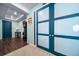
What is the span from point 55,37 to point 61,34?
36cm

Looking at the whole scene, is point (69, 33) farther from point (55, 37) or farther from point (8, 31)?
point (8, 31)

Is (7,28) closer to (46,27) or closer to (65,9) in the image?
(46,27)

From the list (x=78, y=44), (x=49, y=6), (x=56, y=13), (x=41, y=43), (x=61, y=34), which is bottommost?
(x=41, y=43)

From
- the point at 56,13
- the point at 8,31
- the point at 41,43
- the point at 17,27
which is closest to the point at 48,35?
the point at 41,43

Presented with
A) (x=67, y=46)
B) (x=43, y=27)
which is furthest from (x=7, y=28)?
(x=67, y=46)

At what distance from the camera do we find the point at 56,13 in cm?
309

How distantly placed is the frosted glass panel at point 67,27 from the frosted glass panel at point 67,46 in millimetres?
247

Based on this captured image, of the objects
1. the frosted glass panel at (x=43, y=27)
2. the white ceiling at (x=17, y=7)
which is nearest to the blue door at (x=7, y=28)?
the white ceiling at (x=17, y=7)

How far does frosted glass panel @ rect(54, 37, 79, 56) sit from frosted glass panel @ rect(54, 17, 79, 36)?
247 millimetres

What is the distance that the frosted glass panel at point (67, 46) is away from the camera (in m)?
2.31

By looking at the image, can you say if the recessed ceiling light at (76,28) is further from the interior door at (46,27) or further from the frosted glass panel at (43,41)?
the frosted glass panel at (43,41)

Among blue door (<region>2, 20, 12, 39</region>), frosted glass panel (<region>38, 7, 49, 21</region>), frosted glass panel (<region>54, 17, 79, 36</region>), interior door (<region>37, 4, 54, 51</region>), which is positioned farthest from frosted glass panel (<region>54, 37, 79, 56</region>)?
blue door (<region>2, 20, 12, 39</region>)

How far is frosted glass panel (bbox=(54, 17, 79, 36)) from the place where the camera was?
2.30 meters

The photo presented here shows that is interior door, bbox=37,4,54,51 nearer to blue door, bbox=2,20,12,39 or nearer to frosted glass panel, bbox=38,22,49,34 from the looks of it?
frosted glass panel, bbox=38,22,49,34
